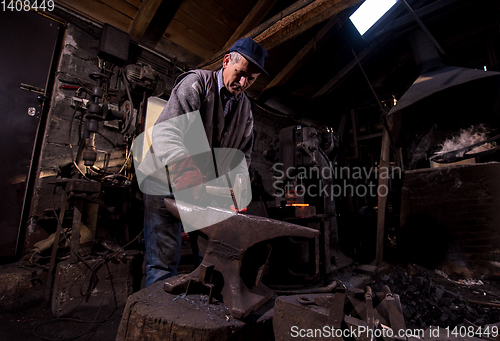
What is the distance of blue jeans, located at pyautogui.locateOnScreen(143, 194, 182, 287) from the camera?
5.84 feet

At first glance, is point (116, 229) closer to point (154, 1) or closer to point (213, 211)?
point (213, 211)

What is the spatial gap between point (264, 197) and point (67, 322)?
2.37 m

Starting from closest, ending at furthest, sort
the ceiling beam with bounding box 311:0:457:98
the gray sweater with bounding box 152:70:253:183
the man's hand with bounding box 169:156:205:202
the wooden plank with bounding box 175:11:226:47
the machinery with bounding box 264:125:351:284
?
the man's hand with bounding box 169:156:205:202 → the gray sweater with bounding box 152:70:253:183 → the machinery with bounding box 264:125:351:284 → the wooden plank with bounding box 175:11:226:47 → the ceiling beam with bounding box 311:0:457:98

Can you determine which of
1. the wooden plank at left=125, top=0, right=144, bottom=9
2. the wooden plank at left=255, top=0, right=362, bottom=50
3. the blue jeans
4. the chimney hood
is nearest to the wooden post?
the chimney hood

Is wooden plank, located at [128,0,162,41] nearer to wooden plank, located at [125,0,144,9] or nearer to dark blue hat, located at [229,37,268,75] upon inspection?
wooden plank, located at [125,0,144,9]

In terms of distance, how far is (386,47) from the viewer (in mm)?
5770

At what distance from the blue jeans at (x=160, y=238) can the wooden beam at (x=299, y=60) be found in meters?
4.49

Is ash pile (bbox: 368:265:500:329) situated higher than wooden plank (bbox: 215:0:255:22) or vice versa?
wooden plank (bbox: 215:0:255:22)

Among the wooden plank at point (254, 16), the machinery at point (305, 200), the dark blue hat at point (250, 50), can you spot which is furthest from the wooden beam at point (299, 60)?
the dark blue hat at point (250, 50)

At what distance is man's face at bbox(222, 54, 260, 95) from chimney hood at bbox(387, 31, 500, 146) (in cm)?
264

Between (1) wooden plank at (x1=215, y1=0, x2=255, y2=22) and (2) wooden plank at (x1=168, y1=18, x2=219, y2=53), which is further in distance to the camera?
(2) wooden plank at (x1=168, y1=18, x2=219, y2=53)

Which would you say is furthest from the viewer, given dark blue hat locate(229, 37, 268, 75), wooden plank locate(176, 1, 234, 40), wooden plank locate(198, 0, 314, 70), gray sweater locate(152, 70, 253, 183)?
wooden plank locate(176, 1, 234, 40)

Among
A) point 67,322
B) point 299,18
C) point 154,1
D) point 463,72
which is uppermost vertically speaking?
point 154,1

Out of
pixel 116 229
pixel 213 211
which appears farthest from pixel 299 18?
pixel 116 229
